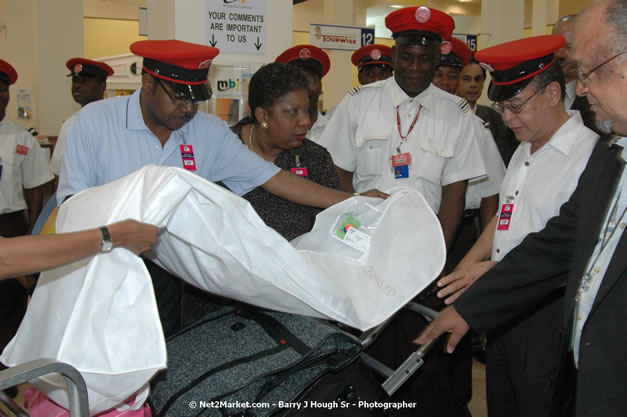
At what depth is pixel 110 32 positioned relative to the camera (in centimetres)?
1315

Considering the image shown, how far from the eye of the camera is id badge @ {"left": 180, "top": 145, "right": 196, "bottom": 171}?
203cm

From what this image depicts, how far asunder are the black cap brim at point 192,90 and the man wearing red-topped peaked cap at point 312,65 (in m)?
1.58

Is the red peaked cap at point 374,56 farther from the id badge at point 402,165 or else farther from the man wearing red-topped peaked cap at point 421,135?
the id badge at point 402,165

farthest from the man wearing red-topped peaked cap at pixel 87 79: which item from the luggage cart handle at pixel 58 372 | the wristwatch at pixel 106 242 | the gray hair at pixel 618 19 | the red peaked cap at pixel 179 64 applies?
the gray hair at pixel 618 19

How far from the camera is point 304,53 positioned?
12.1 ft

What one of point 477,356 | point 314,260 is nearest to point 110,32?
point 477,356

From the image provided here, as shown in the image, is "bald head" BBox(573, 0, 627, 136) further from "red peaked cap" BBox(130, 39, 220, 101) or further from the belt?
the belt

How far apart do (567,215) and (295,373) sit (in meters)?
0.94

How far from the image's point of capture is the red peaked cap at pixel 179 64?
186 centimetres

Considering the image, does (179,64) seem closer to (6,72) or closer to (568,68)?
(568,68)

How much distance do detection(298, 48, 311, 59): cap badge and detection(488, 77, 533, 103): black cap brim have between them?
183 centimetres

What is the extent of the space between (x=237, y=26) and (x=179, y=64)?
165 cm

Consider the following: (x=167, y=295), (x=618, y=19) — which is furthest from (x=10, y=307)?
(x=618, y=19)

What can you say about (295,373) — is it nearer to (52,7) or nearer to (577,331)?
(577,331)
